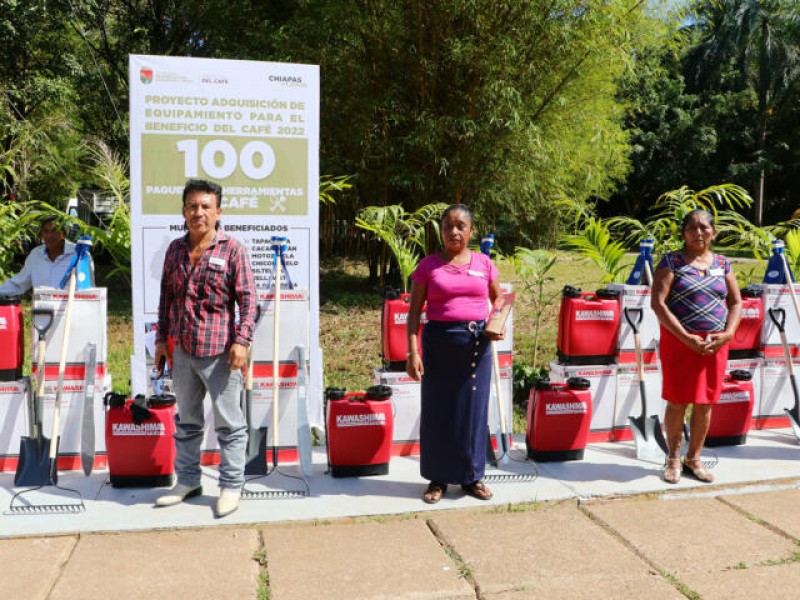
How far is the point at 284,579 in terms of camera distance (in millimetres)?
3006

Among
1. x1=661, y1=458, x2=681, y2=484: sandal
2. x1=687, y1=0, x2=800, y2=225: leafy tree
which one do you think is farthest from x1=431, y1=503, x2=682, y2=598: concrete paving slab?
x1=687, y1=0, x2=800, y2=225: leafy tree

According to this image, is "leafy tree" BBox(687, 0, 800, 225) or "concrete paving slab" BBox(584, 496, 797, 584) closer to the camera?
"concrete paving slab" BBox(584, 496, 797, 584)

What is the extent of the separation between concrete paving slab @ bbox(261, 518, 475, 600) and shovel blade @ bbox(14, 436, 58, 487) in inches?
49.2

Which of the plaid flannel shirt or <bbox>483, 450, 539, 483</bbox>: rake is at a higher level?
the plaid flannel shirt

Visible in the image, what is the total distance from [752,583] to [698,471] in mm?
1172

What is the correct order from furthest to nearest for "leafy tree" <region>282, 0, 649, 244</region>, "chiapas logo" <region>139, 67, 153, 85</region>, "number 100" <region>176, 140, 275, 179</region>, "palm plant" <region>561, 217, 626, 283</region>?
"leafy tree" <region>282, 0, 649, 244</region>, "palm plant" <region>561, 217, 626, 283</region>, "number 100" <region>176, 140, 275, 179</region>, "chiapas logo" <region>139, 67, 153, 85</region>

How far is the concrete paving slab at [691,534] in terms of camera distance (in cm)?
321

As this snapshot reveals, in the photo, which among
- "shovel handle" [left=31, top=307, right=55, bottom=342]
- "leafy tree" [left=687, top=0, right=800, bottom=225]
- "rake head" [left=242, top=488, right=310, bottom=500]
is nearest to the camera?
"rake head" [left=242, top=488, right=310, bottom=500]

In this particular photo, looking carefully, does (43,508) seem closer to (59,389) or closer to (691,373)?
(59,389)

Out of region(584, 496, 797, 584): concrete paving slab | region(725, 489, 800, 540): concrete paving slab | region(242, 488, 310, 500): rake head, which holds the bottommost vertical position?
region(584, 496, 797, 584): concrete paving slab

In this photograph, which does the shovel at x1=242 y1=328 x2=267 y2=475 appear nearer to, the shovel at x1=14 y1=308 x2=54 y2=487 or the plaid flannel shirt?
the plaid flannel shirt

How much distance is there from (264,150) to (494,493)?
94.2 inches

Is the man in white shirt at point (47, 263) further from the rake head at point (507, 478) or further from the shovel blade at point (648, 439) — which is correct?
the shovel blade at point (648, 439)

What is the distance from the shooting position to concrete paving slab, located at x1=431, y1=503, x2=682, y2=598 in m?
2.96
